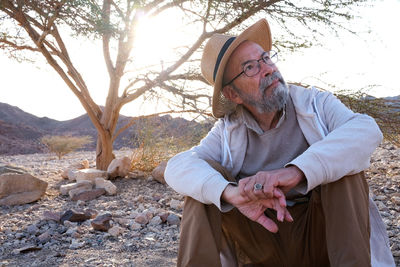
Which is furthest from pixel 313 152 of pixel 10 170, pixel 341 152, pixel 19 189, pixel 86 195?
pixel 10 170

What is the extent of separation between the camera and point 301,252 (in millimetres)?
2301

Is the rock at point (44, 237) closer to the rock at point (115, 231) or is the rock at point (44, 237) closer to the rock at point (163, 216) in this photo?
the rock at point (115, 231)

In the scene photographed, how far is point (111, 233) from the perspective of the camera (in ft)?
12.7

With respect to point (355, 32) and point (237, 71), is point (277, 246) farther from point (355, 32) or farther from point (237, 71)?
point (355, 32)

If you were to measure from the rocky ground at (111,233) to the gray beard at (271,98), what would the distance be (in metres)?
1.31

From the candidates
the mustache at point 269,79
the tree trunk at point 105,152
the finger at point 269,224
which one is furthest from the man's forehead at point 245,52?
the tree trunk at point 105,152

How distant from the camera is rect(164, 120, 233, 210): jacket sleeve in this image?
207cm

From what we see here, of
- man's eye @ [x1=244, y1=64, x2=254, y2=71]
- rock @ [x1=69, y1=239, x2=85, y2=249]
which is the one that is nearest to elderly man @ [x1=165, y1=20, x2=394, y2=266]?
man's eye @ [x1=244, y1=64, x2=254, y2=71]

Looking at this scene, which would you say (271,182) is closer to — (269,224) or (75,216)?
(269,224)

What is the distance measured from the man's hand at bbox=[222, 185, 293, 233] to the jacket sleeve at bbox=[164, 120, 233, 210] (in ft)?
0.15

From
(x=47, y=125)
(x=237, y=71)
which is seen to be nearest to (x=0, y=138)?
(x=47, y=125)

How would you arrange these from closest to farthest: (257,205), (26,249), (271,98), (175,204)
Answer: (257,205), (271,98), (26,249), (175,204)

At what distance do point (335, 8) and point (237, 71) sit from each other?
185 inches

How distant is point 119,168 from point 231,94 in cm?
453
